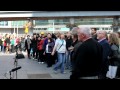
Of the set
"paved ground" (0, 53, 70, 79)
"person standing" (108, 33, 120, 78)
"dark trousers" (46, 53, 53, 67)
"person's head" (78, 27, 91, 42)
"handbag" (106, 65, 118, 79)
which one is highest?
"person's head" (78, 27, 91, 42)

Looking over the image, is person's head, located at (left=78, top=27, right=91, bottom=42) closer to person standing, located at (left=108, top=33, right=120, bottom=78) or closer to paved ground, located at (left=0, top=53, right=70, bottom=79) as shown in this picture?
person standing, located at (left=108, top=33, right=120, bottom=78)

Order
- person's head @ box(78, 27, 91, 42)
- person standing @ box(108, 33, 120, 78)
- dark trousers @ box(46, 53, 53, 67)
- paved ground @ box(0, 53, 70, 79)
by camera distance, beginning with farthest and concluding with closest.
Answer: dark trousers @ box(46, 53, 53, 67) → paved ground @ box(0, 53, 70, 79) → person standing @ box(108, 33, 120, 78) → person's head @ box(78, 27, 91, 42)

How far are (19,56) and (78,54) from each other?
2.51 m

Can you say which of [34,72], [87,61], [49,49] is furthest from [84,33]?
[49,49]

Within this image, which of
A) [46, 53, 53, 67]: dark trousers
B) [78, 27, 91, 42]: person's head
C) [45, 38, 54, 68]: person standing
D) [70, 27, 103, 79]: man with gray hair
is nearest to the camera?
[70, 27, 103, 79]: man with gray hair

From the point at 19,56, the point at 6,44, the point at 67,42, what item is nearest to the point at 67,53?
the point at 67,42

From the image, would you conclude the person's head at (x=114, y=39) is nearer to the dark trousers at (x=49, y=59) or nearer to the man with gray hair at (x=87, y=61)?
the man with gray hair at (x=87, y=61)

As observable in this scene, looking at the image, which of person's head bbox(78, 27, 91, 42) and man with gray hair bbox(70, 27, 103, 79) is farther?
person's head bbox(78, 27, 91, 42)

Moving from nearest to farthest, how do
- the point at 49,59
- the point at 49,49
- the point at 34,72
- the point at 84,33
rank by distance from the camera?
1. the point at 84,33
2. the point at 34,72
3. the point at 49,49
4. the point at 49,59

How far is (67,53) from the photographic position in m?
13.7

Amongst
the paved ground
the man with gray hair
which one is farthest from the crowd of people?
the paved ground

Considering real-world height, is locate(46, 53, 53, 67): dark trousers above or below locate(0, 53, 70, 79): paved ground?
above

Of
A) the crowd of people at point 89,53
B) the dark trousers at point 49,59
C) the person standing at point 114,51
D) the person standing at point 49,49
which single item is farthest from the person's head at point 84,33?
the dark trousers at point 49,59

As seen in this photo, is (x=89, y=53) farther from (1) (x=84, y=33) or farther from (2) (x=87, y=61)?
(1) (x=84, y=33)
